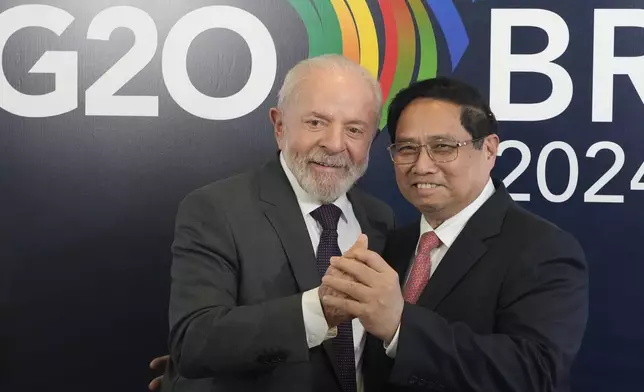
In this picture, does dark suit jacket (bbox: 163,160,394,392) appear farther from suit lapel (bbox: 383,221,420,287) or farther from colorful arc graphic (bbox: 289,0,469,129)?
colorful arc graphic (bbox: 289,0,469,129)

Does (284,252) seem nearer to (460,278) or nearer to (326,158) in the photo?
(326,158)

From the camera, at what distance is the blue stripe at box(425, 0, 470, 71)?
2445mm

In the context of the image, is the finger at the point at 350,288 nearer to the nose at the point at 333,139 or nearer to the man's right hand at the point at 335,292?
the man's right hand at the point at 335,292

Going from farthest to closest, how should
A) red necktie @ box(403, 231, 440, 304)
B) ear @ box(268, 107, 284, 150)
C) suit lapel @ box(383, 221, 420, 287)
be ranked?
ear @ box(268, 107, 284, 150), suit lapel @ box(383, 221, 420, 287), red necktie @ box(403, 231, 440, 304)

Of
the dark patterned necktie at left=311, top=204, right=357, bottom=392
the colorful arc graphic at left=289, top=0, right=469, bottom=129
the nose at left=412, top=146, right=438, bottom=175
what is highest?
the colorful arc graphic at left=289, top=0, right=469, bottom=129

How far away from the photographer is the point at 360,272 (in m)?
1.38

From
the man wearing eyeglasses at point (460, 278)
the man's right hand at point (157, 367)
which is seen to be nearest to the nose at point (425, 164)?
the man wearing eyeglasses at point (460, 278)

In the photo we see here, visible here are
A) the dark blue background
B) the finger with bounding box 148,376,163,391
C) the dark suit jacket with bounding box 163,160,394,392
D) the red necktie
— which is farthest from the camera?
the dark blue background

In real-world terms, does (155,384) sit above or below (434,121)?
below

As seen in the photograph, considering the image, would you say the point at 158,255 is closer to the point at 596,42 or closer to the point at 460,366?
the point at 460,366

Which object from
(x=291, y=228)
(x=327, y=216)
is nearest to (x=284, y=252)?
(x=291, y=228)

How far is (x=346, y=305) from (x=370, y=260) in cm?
10

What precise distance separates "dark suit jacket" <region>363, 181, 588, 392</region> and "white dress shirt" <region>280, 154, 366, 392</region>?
0.34ft

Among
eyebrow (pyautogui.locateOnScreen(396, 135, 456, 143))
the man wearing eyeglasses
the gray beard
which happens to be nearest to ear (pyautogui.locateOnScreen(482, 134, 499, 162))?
the man wearing eyeglasses
